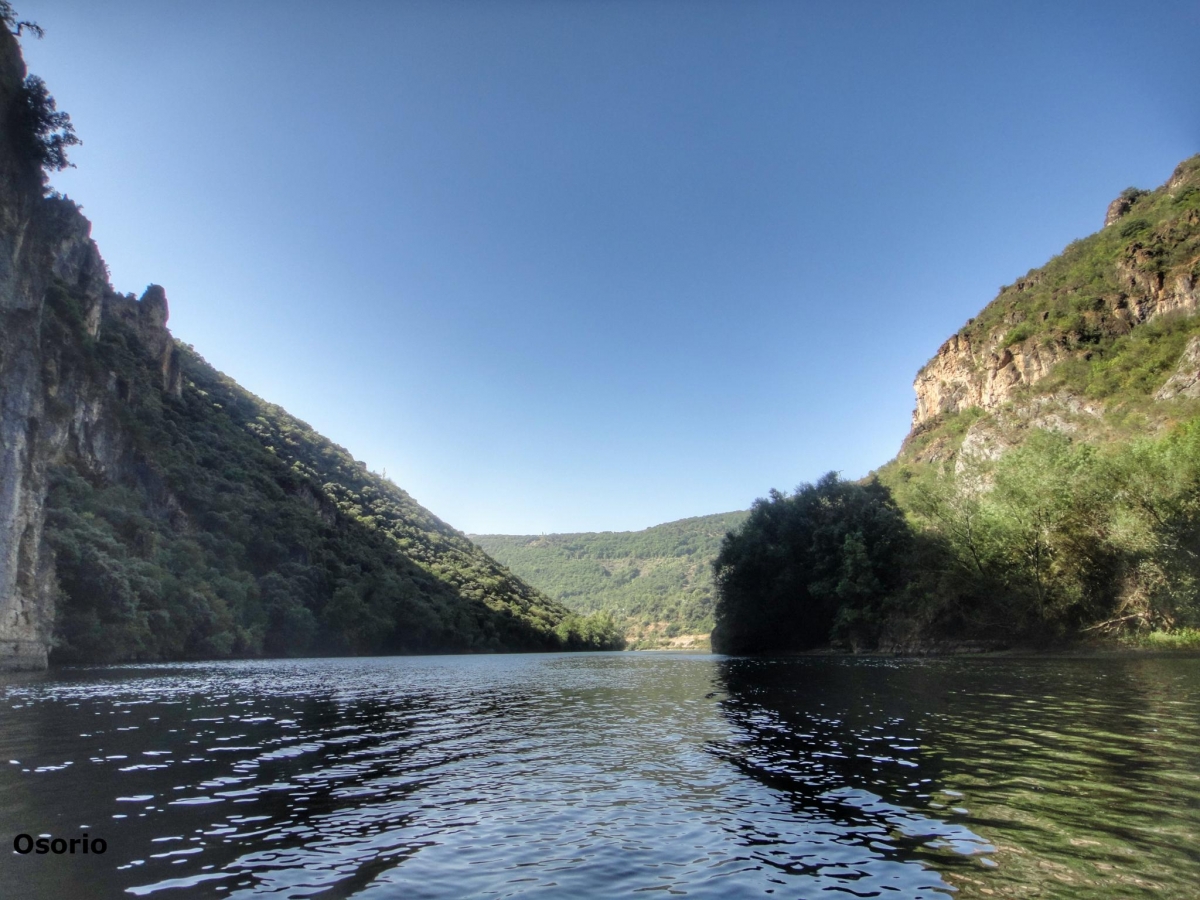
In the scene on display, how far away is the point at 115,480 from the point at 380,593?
50.2 m

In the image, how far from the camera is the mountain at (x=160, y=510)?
47594 mm

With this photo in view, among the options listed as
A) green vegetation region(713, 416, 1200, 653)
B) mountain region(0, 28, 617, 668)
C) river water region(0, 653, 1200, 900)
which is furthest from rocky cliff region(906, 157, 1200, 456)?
mountain region(0, 28, 617, 668)

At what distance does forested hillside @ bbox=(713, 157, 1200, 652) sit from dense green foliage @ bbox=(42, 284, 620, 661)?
61.2 m

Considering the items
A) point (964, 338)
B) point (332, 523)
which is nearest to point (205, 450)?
point (332, 523)

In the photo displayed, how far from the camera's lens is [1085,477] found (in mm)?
46625

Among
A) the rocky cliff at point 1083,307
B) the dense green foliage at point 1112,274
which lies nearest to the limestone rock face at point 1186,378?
the rocky cliff at point 1083,307

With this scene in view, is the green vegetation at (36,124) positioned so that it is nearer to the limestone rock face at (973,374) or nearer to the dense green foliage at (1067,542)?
the dense green foliage at (1067,542)

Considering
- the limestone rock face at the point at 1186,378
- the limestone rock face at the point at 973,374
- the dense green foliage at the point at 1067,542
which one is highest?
the limestone rock face at the point at 973,374

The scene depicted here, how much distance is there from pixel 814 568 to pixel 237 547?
8076 centimetres

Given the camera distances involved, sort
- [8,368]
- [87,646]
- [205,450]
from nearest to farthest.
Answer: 1. [8,368]
2. [87,646]
3. [205,450]

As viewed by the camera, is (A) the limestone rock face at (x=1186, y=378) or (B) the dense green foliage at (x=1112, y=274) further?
(B) the dense green foliage at (x=1112, y=274)

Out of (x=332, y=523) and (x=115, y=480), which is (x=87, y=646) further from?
(x=332, y=523)

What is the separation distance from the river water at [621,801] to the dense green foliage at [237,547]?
45.4m

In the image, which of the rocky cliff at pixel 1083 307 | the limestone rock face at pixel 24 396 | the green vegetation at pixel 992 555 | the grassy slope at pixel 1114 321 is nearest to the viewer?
the green vegetation at pixel 992 555
